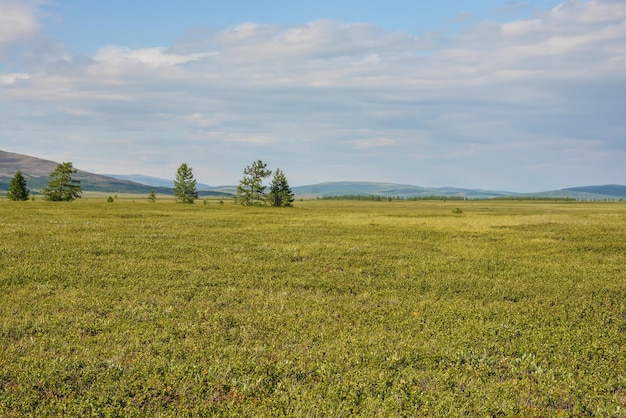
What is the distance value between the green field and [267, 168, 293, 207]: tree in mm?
102945

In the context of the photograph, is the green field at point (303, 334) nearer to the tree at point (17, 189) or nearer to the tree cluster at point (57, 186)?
the tree cluster at point (57, 186)

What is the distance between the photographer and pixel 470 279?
65.9ft

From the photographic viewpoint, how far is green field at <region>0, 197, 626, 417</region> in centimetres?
843

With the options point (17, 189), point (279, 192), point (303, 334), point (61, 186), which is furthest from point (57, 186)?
point (303, 334)

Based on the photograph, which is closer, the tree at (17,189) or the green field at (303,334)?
the green field at (303,334)

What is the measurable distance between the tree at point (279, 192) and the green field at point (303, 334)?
10294 cm

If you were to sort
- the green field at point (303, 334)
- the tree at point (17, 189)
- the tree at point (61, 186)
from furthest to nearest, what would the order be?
the tree at point (17, 189), the tree at point (61, 186), the green field at point (303, 334)

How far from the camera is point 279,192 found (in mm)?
129625

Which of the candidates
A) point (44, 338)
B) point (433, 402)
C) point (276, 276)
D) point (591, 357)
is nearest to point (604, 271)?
point (591, 357)

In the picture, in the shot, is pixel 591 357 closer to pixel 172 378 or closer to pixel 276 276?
pixel 172 378

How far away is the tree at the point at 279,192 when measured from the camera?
128 metres

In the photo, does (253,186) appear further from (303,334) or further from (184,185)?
(303,334)

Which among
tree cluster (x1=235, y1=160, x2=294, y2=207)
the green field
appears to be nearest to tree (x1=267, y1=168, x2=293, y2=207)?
tree cluster (x1=235, y1=160, x2=294, y2=207)

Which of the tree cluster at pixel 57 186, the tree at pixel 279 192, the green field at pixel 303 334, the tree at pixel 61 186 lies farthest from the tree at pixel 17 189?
the green field at pixel 303 334
